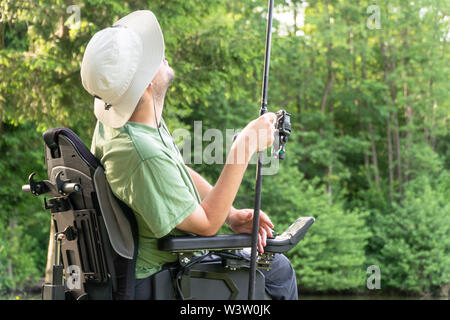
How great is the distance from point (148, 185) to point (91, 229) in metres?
0.23

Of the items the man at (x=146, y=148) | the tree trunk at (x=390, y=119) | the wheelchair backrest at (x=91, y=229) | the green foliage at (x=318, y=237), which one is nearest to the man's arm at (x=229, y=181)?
the man at (x=146, y=148)

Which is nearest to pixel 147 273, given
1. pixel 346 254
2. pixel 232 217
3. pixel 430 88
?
pixel 232 217

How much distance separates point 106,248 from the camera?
183 cm

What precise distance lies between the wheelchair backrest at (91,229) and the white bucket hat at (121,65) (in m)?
0.16

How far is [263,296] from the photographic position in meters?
1.98

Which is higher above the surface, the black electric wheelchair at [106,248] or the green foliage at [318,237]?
the black electric wheelchair at [106,248]

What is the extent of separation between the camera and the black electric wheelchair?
5.99ft

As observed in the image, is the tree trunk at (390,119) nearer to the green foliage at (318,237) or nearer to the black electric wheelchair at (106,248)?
the green foliage at (318,237)

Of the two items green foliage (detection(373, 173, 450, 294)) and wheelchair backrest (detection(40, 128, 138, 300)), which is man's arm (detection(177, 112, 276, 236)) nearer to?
wheelchair backrest (detection(40, 128, 138, 300))

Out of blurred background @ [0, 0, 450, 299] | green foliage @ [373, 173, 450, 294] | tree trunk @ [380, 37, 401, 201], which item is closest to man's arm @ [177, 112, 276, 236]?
blurred background @ [0, 0, 450, 299]

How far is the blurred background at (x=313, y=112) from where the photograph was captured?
23.8 feet

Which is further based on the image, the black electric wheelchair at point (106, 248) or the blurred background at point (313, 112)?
the blurred background at point (313, 112)

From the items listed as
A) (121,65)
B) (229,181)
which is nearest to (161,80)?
(121,65)

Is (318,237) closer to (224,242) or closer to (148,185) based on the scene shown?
(224,242)
